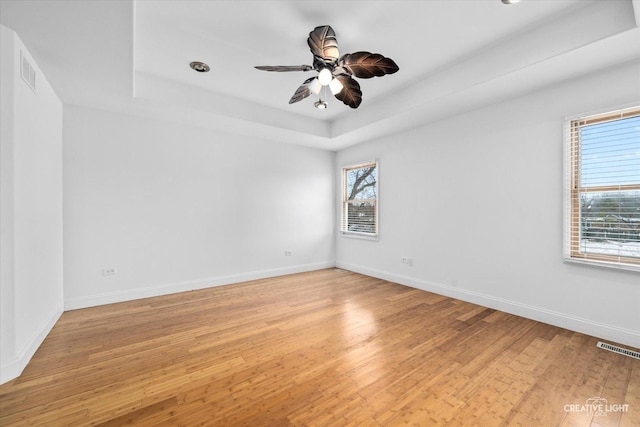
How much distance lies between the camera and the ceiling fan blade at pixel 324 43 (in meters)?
2.15

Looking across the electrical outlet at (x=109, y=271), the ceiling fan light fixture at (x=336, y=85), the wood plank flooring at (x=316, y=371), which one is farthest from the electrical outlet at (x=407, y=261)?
the electrical outlet at (x=109, y=271)

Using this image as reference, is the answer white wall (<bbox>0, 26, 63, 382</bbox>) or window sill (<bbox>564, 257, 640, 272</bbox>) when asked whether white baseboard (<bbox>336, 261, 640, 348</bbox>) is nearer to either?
window sill (<bbox>564, 257, 640, 272</bbox>)

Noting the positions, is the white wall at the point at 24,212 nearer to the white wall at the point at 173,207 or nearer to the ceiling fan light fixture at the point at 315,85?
the white wall at the point at 173,207

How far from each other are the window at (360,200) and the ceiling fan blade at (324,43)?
2837 mm

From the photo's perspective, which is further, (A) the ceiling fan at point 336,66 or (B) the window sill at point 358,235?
(B) the window sill at point 358,235

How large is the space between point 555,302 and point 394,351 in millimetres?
1958

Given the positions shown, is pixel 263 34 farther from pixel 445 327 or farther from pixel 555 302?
pixel 555 302

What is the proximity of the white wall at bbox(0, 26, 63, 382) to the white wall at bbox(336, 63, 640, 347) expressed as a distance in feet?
14.5

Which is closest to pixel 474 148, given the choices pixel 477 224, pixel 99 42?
pixel 477 224

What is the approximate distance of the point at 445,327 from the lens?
2.84 m

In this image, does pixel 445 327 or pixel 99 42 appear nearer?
pixel 99 42

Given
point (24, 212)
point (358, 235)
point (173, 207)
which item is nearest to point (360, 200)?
point (358, 235)

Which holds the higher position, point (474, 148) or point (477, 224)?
point (474, 148)

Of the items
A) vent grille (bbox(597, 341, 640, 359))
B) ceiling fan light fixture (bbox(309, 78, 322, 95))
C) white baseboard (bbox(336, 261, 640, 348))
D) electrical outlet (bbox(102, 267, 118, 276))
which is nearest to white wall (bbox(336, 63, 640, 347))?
white baseboard (bbox(336, 261, 640, 348))
